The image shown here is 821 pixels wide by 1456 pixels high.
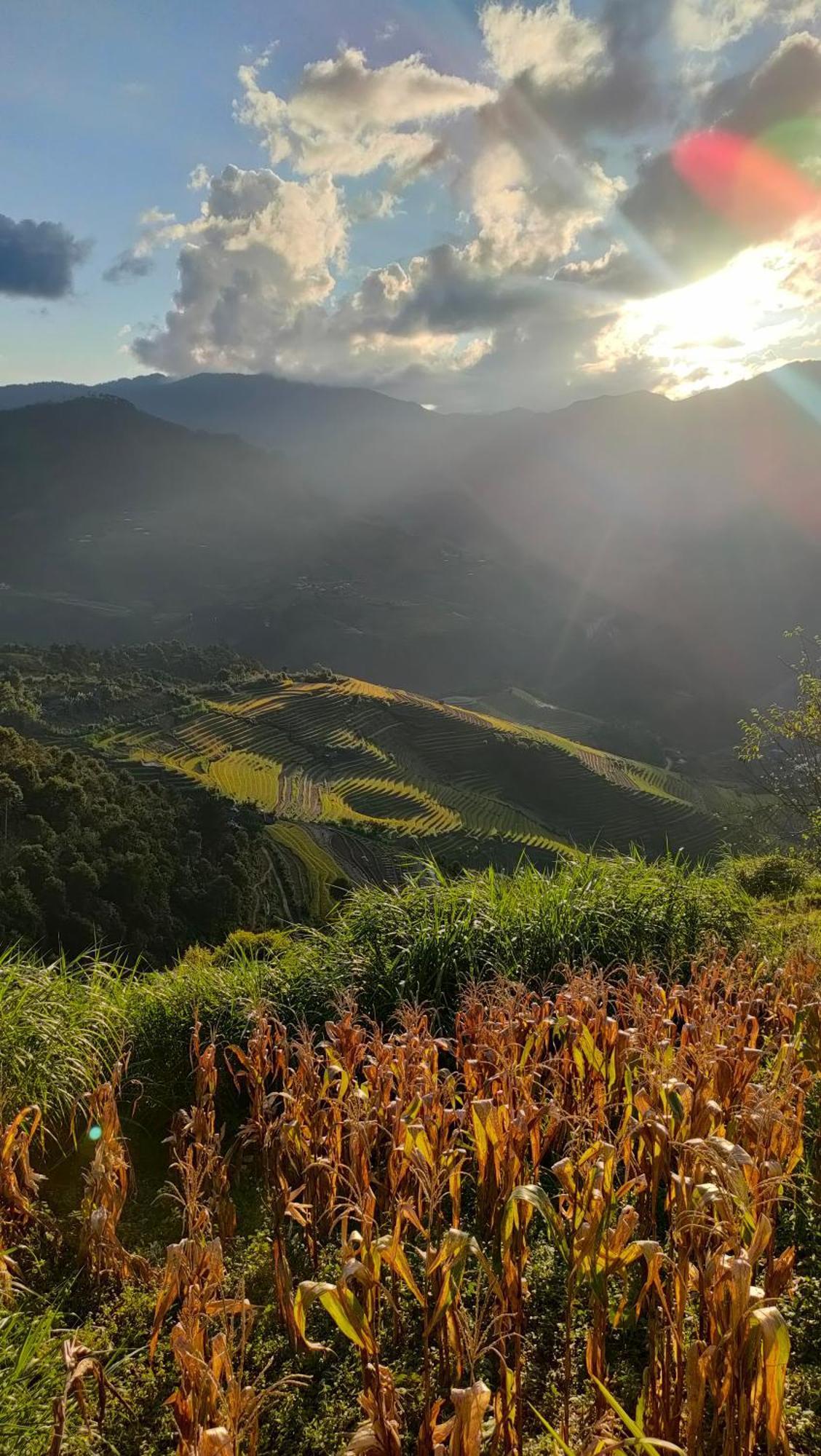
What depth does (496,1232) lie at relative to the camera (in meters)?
2.51

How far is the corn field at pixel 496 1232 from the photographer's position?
168cm

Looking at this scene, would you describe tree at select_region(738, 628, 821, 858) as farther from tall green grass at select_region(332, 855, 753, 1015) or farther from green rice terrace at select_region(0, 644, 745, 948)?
green rice terrace at select_region(0, 644, 745, 948)

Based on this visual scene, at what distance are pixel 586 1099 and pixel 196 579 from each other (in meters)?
206

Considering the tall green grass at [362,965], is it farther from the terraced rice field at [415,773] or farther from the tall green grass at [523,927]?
the terraced rice field at [415,773]

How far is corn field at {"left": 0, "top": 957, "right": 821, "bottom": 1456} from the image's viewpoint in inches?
66.0

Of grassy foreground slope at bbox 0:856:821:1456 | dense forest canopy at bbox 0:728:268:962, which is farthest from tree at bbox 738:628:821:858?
dense forest canopy at bbox 0:728:268:962

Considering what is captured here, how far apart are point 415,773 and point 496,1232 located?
75920mm

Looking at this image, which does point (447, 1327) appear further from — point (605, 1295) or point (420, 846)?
point (420, 846)

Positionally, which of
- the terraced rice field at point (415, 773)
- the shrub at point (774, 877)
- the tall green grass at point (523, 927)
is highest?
the tall green grass at point (523, 927)

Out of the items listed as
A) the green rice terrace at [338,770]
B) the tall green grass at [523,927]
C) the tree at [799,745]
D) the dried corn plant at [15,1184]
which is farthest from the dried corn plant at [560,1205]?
the green rice terrace at [338,770]

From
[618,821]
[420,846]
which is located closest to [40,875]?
[420,846]

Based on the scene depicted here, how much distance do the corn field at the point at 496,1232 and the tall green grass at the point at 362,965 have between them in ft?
1.41

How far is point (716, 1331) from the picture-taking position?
1.76 metres

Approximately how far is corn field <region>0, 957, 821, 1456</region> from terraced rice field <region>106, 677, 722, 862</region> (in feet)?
163
